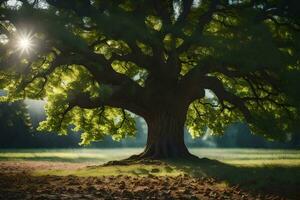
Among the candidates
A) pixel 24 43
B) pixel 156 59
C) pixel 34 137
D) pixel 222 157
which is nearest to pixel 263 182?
pixel 24 43

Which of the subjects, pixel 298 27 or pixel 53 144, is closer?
pixel 298 27

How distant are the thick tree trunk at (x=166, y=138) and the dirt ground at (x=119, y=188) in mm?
9550

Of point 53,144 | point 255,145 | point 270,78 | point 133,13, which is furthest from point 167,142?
point 255,145

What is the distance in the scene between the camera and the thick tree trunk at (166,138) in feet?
83.3

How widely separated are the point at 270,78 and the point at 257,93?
5.02 m

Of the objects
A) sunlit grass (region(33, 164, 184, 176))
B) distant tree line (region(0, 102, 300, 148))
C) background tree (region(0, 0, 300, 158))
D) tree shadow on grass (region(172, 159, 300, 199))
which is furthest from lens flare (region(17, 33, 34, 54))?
distant tree line (region(0, 102, 300, 148))

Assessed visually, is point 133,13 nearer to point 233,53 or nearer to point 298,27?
point 233,53

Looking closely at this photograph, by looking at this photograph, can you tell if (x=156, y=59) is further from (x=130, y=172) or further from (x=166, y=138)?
(x=130, y=172)

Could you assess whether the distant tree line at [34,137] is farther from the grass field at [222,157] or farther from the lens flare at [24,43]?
the lens flare at [24,43]

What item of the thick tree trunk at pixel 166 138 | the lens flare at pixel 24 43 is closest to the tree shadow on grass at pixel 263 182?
the thick tree trunk at pixel 166 138

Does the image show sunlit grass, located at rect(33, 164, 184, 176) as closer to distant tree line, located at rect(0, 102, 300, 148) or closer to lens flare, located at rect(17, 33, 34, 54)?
lens flare, located at rect(17, 33, 34, 54)

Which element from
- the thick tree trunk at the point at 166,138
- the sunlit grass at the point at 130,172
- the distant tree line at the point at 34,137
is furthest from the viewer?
the distant tree line at the point at 34,137

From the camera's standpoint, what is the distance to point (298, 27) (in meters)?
22.7

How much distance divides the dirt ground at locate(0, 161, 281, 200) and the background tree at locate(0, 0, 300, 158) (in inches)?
211
